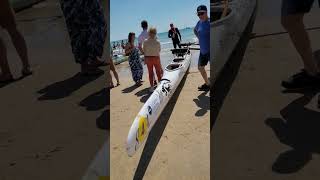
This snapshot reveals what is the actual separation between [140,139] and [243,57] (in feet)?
4.55

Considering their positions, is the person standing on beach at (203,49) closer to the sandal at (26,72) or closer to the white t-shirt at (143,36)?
the white t-shirt at (143,36)

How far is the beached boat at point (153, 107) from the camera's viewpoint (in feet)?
6.91

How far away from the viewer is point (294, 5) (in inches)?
30.6

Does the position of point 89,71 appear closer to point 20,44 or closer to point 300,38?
point 20,44

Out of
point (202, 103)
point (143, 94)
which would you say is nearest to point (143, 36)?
point (143, 94)

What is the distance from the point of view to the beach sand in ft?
7.20

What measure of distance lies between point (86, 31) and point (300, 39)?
0.46m

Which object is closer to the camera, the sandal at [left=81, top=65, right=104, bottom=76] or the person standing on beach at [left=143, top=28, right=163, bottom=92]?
Answer: the sandal at [left=81, top=65, right=104, bottom=76]

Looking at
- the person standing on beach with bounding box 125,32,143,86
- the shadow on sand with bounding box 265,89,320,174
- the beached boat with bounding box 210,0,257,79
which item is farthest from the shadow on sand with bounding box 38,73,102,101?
the person standing on beach with bounding box 125,32,143,86

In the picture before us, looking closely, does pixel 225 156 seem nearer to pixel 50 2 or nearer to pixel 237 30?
pixel 237 30

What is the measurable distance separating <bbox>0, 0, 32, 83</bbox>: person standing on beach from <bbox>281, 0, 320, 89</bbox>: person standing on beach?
560 mm

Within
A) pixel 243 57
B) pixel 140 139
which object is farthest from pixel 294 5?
pixel 140 139

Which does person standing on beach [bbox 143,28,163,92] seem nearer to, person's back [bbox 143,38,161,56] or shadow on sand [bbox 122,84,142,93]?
person's back [bbox 143,38,161,56]

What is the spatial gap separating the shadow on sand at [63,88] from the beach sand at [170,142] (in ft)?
4.29
